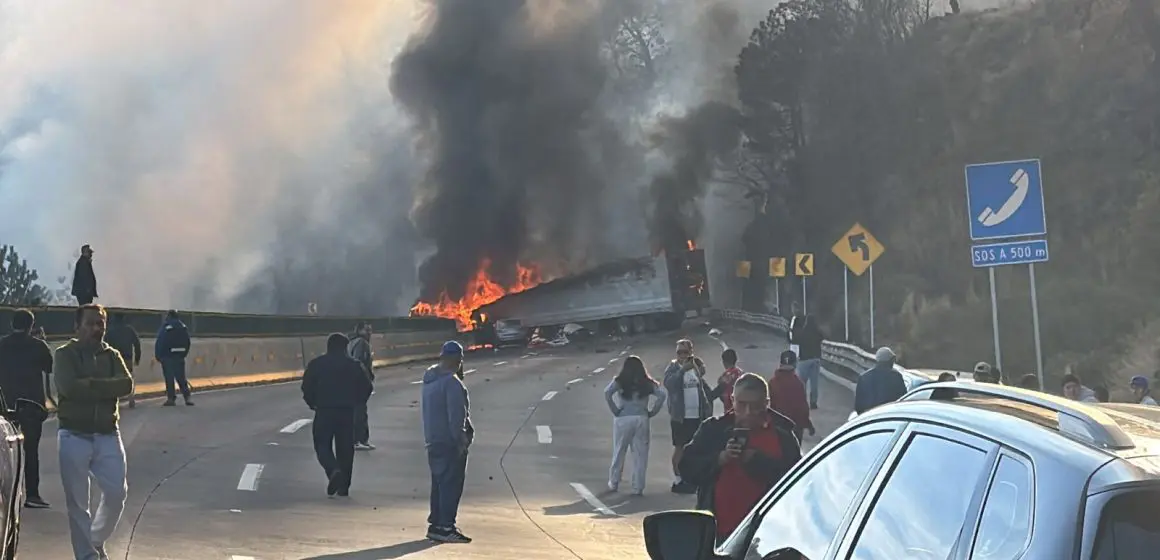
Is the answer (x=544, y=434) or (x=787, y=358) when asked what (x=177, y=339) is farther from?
(x=787, y=358)

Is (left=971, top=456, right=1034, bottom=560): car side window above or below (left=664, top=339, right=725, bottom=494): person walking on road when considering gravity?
above

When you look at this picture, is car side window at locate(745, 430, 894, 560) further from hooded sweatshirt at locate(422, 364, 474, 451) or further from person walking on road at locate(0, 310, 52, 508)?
person walking on road at locate(0, 310, 52, 508)

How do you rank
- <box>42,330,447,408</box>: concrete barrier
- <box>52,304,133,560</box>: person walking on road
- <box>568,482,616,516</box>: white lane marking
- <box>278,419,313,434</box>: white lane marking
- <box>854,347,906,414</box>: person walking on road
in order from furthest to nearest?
<box>42,330,447,408</box>: concrete barrier
<box>278,419,313,434</box>: white lane marking
<box>854,347,906,414</box>: person walking on road
<box>568,482,616,516</box>: white lane marking
<box>52,304,133,560</box>: person walking on road

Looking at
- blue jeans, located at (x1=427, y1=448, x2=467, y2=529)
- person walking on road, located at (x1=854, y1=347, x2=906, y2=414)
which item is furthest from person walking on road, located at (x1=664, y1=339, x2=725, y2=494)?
blue jeans, located at (x1=427, y1=448, x2=467, y2=529)

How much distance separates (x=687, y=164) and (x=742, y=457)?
66.3m

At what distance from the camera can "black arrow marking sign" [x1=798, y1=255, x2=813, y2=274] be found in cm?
3919

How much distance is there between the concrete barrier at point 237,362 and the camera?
2562cm

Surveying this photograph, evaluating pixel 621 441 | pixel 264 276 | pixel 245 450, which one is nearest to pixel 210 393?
pixel 245 450

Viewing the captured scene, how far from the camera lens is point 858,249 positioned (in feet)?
93.4

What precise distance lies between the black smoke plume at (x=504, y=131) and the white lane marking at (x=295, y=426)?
4364 cm

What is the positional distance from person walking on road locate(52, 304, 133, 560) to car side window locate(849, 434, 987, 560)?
687cm

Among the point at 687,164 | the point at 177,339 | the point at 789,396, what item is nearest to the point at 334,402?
the point at 789,396

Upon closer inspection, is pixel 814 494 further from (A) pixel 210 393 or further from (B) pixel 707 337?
(B) pixel 707 337

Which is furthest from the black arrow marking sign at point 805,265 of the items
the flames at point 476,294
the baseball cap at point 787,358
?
the flames at point 476,294
